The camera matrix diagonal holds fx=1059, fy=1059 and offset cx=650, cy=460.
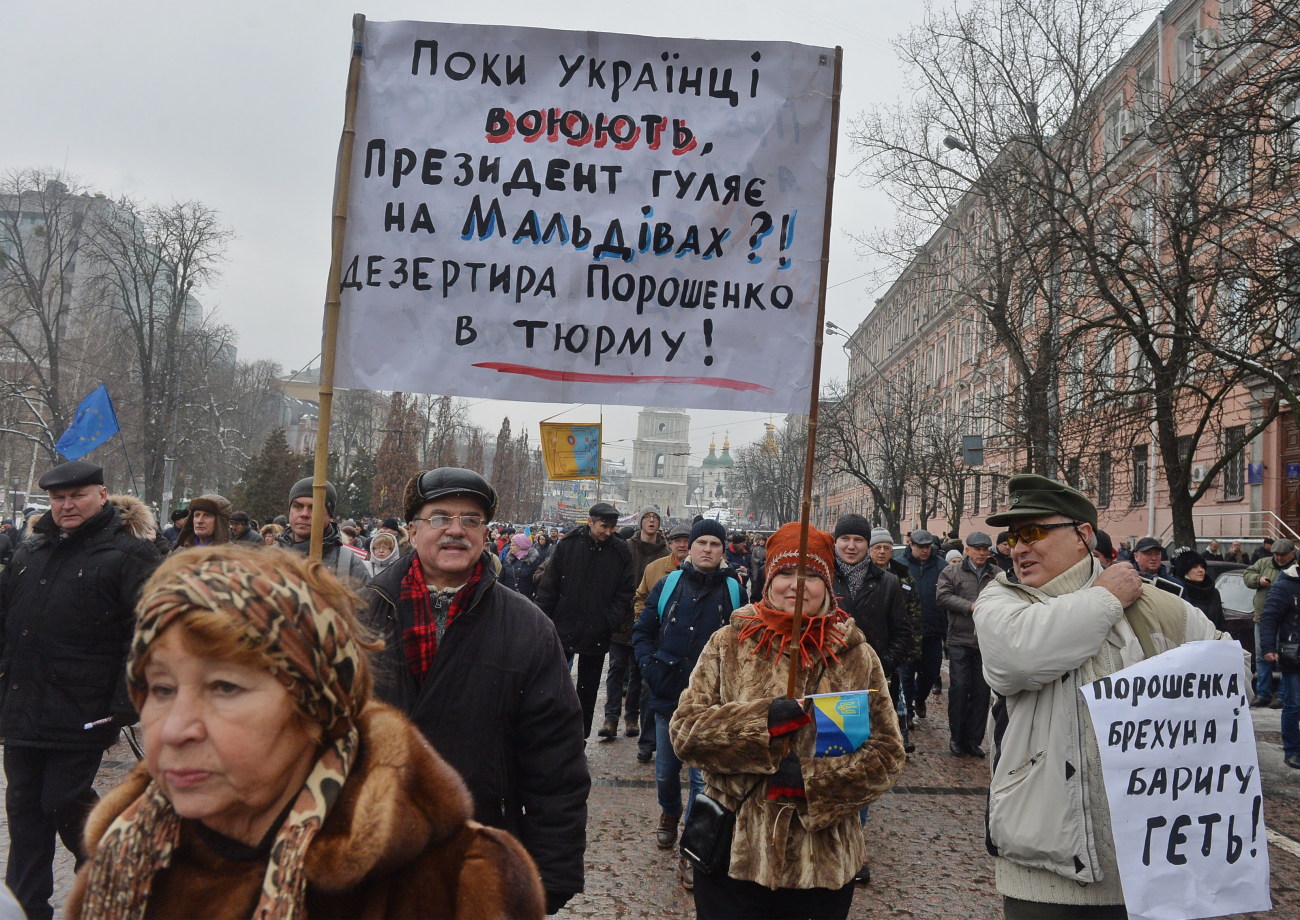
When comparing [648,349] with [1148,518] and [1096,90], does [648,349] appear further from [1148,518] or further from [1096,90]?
[1148,518]

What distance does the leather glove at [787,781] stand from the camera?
3.49m

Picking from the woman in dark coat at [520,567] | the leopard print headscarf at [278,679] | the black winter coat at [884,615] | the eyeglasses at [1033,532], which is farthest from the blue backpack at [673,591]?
the woman in dark coat at [520,567]

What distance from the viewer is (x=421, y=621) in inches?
124

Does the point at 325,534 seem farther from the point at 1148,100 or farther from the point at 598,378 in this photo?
the point at 1148,100

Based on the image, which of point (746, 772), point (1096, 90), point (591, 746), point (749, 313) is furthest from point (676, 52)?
point (1096, 90)

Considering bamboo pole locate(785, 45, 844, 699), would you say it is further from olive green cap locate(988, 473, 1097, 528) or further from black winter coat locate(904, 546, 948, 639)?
black winter coat locate(904, 546, 948, 639)

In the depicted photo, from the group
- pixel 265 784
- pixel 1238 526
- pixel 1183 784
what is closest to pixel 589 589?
pixel 1183 784

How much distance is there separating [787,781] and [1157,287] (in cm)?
1150

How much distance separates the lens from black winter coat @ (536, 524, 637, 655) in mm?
9156

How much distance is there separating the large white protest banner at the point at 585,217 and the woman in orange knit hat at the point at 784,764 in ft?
2.92

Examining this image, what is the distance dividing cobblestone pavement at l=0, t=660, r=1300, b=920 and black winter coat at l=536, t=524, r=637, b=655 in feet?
3.40

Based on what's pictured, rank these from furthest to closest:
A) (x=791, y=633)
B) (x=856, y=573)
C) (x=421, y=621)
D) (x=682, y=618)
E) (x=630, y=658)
A: (x=630, y=658) < (x=856, y=573) < (x=682, y=618) < (x=791, y=633) < (x=421, y=621)

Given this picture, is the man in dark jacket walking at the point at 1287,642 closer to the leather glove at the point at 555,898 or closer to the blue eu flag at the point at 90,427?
the leather glove at the point at 555,898

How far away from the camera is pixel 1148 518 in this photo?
31.0 m
